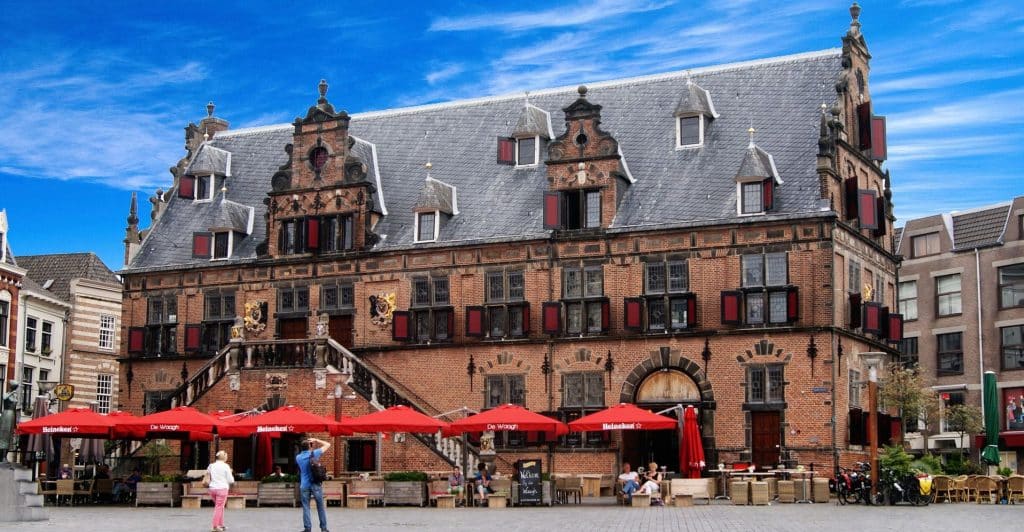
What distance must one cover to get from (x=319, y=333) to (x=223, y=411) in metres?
3.81

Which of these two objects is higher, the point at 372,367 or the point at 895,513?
the point at 372,367

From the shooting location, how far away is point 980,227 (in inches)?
2366

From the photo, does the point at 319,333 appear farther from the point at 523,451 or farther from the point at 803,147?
the point at 803,147

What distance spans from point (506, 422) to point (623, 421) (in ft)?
9.97

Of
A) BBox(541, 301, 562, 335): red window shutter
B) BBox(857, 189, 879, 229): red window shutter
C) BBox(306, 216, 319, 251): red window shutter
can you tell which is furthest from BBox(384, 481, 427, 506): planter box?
BBox(857, 189, 879, 229): red window shutter

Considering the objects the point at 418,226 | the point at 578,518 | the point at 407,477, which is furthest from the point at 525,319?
the point at 578,518

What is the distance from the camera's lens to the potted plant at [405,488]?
34.6 m

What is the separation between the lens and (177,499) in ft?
117

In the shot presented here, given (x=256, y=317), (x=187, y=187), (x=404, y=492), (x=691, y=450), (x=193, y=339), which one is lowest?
(x=404, y=492)

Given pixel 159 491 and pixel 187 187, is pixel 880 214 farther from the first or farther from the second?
Answer: pixel 187 187

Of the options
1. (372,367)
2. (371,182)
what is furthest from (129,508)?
(371,182)

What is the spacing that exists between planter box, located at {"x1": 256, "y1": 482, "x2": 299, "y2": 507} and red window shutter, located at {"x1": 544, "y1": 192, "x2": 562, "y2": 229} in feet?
40.2

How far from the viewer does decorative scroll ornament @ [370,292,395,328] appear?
45062mm

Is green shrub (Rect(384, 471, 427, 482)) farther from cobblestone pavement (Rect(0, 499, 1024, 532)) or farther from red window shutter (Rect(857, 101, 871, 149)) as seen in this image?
red window shutter (Rect(857, 101, 871, 149))
